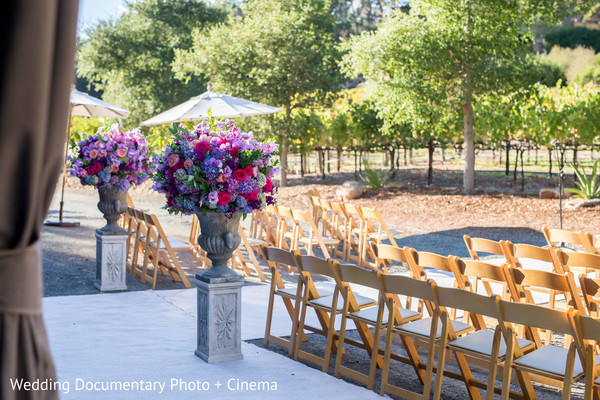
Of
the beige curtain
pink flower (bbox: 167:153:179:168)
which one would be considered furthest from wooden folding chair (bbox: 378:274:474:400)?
the beige curtain

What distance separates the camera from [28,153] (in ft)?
4.32

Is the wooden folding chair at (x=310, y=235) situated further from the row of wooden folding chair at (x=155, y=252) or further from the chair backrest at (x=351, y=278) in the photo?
the chair backrest at (x=351, y=278)

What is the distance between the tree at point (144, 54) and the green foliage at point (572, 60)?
72.0 feet

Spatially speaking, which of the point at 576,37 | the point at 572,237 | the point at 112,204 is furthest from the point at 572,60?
the point at 112,204

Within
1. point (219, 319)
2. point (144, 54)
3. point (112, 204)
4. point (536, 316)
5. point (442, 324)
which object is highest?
point (144, 54)

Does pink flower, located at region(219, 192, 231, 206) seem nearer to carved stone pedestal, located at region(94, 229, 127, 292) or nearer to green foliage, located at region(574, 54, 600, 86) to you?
carved stone pedestal, located at region(94, 229, 127, 292)

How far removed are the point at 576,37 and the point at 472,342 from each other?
43.1 meters

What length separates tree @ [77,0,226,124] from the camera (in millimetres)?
24422

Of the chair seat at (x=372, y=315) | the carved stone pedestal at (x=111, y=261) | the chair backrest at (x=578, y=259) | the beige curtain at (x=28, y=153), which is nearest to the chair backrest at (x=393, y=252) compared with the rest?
the chair seat at (x=372, y=315)

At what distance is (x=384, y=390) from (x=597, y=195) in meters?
11.2

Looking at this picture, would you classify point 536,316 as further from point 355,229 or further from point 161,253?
point 355,229

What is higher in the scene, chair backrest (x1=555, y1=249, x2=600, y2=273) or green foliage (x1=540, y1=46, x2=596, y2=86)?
green foliage (x1=540, y1=46, x2=596, y2=86)

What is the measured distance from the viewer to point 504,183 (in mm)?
19766

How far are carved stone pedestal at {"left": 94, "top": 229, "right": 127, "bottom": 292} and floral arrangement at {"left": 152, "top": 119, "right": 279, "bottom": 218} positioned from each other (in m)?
2.52
